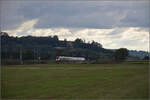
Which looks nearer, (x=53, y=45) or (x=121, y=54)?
(x=121, y=54)

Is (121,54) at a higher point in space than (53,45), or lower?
lower

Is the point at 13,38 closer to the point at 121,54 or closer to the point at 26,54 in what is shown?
the point at 26,54

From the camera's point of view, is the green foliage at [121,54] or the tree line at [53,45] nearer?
the green foliage at [121,54]

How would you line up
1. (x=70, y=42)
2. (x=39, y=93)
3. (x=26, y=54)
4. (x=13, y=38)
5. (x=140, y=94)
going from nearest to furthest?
(x=140, y=94)
(x=39, y=93)
(x=26, y=54)
(x=13, y=38)
(x=70, y=42)

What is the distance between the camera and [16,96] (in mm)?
15023

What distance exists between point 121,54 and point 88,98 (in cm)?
9559

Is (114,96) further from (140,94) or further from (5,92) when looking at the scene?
(5,92)

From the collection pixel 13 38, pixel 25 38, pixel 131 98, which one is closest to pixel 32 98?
pixel 131 98

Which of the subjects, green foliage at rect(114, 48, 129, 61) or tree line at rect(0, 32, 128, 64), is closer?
green foliage at rect(114, 48, 129, 61)

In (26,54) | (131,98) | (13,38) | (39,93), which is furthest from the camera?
(13,38)

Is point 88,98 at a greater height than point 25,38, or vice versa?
point 25,38

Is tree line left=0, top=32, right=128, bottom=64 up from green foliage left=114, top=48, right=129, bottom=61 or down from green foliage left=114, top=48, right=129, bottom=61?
up

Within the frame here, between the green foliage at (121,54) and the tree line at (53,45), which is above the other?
→ the tree line at (53,45)

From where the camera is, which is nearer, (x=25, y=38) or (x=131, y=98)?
(x=131, y=98)
